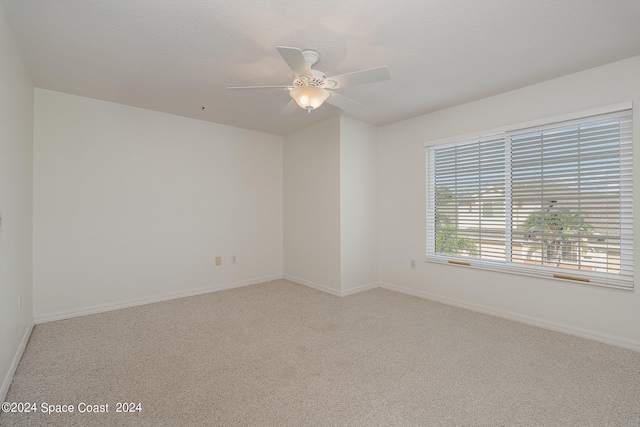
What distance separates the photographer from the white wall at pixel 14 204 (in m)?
1.83

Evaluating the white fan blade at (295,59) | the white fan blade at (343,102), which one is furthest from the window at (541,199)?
the white fan blade at (295,59)

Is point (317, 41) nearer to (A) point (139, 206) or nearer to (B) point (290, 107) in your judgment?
(B) point (290, 107)

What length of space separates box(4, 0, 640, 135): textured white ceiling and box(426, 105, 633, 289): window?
58cm

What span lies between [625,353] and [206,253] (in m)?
4.36

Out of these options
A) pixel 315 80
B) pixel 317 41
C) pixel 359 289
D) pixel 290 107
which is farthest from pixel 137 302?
pixel 317 41

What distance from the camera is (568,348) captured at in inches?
93.9

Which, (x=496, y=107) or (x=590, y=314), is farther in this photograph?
(x=496, y=107)

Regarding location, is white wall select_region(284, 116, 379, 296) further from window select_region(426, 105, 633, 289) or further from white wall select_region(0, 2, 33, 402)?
white wall select_region(0, 2, 33, 402)

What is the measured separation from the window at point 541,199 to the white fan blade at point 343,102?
59.4 inches

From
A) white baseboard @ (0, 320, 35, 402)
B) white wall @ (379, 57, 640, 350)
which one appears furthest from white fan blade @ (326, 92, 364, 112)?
white baseboard @ (0, 320, 35, 402)

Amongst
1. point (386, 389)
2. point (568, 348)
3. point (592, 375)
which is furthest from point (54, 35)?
point (568, 348)

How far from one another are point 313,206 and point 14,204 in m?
2.99

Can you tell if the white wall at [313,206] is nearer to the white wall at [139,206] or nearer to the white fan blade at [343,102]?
the white wall at [139,206]

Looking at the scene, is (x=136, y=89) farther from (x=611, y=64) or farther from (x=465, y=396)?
(x=611, y=64)
